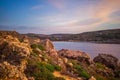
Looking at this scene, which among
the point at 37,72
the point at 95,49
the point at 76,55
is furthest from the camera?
the point at 95,49

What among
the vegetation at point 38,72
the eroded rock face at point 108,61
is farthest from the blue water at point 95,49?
the vegetation at point 38,72

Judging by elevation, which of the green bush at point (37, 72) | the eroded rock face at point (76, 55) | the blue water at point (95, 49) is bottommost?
the blue water at point (95, 49)

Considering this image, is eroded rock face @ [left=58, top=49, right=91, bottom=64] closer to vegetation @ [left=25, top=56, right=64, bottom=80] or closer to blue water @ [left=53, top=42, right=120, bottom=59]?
vegetation @ [left=25, top=56, right=64, bottom=80]

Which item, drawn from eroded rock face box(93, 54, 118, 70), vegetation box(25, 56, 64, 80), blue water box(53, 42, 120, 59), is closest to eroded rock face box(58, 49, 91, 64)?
eroded rock face box(93, 54, 118, 70)

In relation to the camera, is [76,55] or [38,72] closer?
[38,72]

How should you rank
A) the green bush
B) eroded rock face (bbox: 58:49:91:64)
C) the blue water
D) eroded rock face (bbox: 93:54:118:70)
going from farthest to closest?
the blue water
eroded rock face (bbox: 93:54:118:70)
eroded rock face (bbox: 58:49:91:64)
the green bush

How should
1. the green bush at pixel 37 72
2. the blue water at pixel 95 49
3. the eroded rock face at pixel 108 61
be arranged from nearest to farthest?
the green bush at pixel 37 72 → the eroded rock face at pixel 108 61 → the blue water at pixel 95 49

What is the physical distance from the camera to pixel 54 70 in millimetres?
20328

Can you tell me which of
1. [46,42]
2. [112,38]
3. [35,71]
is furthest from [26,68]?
[112,38]

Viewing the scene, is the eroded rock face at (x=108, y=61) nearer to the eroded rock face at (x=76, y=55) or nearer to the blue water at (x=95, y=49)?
the eroded rock face at (x=76, y=55)

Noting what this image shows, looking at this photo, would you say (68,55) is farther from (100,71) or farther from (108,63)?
(108,63)

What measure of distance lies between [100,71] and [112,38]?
150m

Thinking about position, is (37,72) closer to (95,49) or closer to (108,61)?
(108,61)

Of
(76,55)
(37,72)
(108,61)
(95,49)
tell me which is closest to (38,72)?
(37,72)
